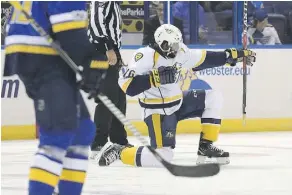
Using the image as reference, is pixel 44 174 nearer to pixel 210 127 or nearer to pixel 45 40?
pixel 45 40

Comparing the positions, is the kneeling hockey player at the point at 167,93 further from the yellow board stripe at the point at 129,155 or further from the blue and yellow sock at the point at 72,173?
the blue and yellow sock at the point at 72,173

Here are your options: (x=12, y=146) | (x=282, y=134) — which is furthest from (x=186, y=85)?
(x=12, y=146)

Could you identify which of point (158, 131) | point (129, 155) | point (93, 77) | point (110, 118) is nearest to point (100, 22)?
point (110, 118)

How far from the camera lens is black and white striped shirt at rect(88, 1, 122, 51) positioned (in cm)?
444

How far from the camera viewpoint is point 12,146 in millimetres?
5395

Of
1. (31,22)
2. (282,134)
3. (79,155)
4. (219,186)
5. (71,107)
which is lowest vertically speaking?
(282,134)

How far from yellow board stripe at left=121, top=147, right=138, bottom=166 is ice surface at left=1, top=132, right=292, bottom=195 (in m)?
0.08

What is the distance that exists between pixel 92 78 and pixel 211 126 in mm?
1844

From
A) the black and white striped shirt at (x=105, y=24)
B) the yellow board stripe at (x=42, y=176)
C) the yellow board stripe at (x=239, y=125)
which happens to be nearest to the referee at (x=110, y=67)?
the black and white striped shirt at (x=105, y=24)

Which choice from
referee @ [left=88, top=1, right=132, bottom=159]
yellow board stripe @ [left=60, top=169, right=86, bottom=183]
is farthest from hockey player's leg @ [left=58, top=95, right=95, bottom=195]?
referee @ [left=88, top=1, right=132, bottom=159]

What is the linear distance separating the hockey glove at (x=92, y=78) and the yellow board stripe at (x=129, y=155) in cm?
140

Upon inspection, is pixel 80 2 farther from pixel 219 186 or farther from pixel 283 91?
pixel 283 91

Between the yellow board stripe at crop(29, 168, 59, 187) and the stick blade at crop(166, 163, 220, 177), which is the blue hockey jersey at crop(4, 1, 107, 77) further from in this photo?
the stick blade at crop(166, 163, 220, 177)

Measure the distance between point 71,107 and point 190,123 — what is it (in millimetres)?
4125
